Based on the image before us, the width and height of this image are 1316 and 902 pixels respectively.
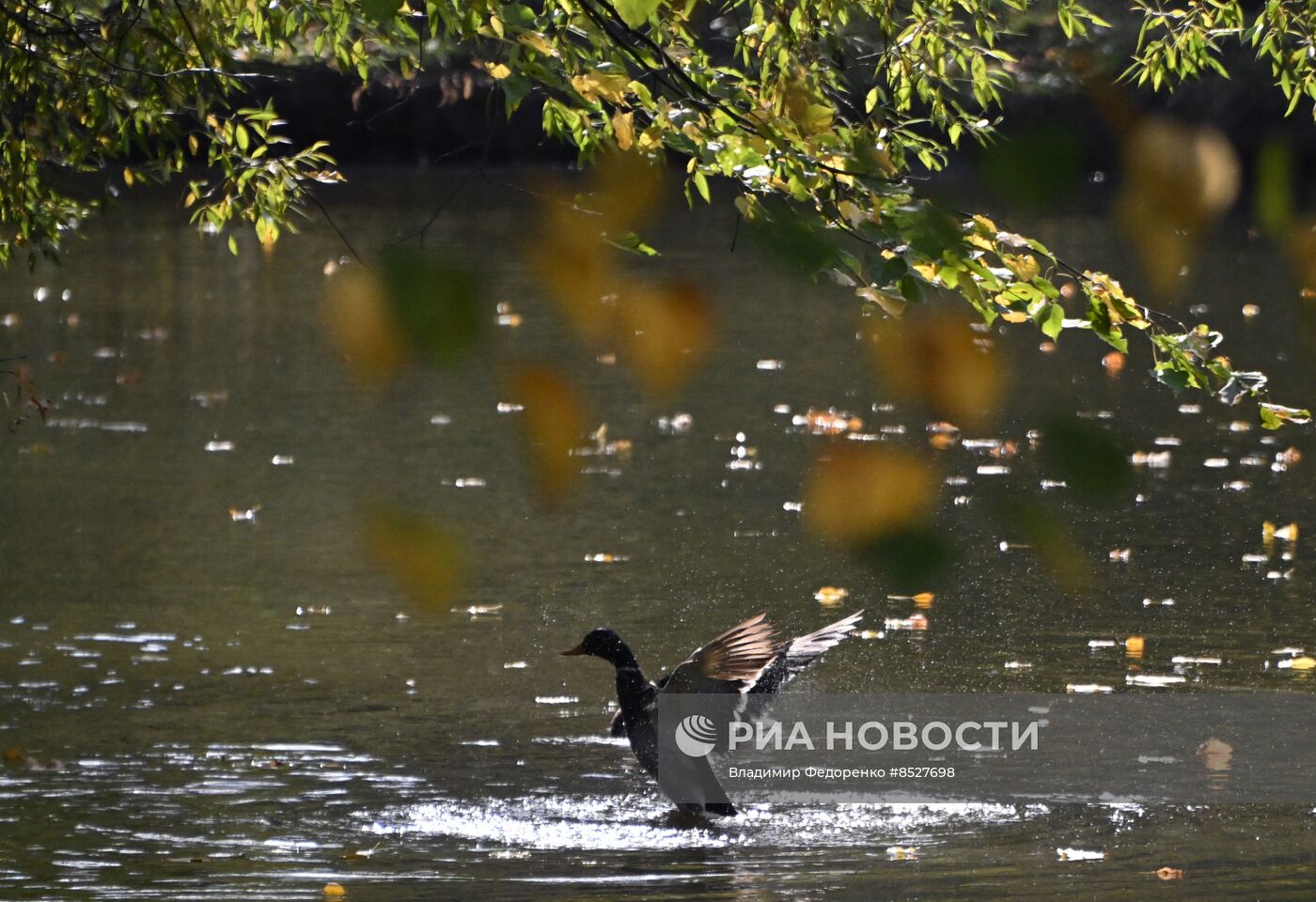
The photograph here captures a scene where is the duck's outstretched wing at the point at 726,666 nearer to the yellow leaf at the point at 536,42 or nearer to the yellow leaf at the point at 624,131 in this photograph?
the yellow leaf at the point at 536,42

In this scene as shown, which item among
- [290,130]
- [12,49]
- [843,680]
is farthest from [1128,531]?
[290,130]

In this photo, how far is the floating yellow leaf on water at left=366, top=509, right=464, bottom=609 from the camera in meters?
1.09

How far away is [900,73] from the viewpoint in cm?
496

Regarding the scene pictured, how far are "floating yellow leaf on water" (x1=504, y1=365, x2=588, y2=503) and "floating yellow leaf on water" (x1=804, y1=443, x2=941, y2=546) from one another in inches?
5.0

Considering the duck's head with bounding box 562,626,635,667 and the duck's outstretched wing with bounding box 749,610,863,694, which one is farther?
the duck's head with bounding box 562,626,635,667

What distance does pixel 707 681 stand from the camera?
5012mm

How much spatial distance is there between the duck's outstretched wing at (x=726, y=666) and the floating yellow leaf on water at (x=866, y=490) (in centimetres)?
393

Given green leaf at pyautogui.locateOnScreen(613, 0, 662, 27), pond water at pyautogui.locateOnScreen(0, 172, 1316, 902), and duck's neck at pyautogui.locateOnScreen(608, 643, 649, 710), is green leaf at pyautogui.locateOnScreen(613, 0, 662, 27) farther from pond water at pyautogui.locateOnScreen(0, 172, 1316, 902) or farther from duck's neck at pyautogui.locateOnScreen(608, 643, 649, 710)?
duck's neck at pyautogui.locateOnScreen(608, 643, 649, 710)

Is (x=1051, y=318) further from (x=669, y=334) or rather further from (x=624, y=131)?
(x=669, y=334)

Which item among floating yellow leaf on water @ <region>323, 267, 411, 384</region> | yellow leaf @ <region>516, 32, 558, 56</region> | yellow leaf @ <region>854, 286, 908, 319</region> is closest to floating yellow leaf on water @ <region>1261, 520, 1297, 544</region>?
yellow leaf @ <region>516, 32, 558, 56</region>

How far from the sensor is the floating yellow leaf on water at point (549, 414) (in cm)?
101

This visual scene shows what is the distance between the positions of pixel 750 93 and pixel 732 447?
7736mm

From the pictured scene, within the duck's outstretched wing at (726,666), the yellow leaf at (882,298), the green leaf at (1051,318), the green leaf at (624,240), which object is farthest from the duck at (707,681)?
the green leaf at (624,240)

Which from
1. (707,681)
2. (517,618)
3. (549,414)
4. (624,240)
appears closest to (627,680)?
(707,681)
